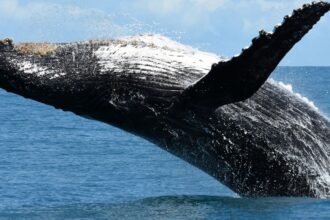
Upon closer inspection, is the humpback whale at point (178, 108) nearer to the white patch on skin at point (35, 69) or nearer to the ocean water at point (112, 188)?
the white patch on skin at point (35, 69)

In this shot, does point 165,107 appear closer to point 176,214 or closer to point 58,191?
point 176,214

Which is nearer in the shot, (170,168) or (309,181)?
(309,181)

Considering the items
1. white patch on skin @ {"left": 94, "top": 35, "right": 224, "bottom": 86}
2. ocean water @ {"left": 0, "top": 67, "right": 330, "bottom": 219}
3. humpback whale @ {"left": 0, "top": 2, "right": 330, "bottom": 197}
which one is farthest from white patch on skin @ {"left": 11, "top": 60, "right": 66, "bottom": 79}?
ocean water @ {"left": 0, "top": 67, "right": 330, "bottom": 219}

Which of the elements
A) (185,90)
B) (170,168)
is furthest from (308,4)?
(170,168)

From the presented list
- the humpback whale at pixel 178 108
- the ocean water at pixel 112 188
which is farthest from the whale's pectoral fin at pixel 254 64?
Answer: the ocean water at pixel 112 188

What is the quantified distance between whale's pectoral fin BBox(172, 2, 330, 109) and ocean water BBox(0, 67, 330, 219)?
174 centimetres

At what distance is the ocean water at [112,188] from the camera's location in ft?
40.6

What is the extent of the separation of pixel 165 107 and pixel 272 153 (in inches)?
69.7

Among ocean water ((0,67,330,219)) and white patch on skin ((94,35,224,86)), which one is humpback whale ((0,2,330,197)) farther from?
ocean water ((0,67,330,219))

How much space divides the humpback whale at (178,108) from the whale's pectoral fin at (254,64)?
1.93ft

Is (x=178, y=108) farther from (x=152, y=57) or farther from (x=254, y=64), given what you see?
(x=254, y=64)

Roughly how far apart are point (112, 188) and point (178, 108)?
20.2 ft

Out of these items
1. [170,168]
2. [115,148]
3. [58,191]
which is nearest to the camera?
[58,191]

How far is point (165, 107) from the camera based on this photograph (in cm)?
1251
